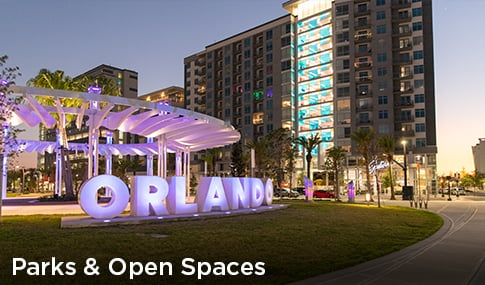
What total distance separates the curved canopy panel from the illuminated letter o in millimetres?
5539

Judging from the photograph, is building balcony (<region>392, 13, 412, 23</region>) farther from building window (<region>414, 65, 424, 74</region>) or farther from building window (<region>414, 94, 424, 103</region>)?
building window (<region>414, 94, 424, 103</region>)

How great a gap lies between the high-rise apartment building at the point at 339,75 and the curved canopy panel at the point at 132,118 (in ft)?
160

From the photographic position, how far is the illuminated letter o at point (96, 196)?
53.4 ft

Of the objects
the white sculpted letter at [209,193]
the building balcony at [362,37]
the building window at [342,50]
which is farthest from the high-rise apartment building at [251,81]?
the white sculpted letter at [209,193]

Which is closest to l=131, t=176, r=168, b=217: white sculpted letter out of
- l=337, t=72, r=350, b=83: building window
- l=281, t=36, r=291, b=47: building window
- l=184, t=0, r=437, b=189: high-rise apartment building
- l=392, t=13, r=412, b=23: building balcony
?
l=184, t=0, r=437, b=189: high-rise apartment building

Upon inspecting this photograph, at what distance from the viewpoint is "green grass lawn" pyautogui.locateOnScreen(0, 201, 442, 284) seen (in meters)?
8.44

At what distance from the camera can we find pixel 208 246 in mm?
12031

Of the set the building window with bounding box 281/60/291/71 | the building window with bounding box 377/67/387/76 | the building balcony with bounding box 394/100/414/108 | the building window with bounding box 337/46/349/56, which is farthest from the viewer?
the building window with bounding box 281/60/291/71

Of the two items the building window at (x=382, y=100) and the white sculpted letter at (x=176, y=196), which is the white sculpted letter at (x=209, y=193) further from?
the building window at (x=382, y=100)

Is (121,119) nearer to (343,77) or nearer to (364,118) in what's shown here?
(364,118)

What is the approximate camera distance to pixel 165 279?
26.7ft

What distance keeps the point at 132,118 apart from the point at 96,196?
393 inches

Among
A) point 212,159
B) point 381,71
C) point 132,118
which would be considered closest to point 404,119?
point 381,71

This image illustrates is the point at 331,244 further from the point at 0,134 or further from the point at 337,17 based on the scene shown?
the point at 337,17
